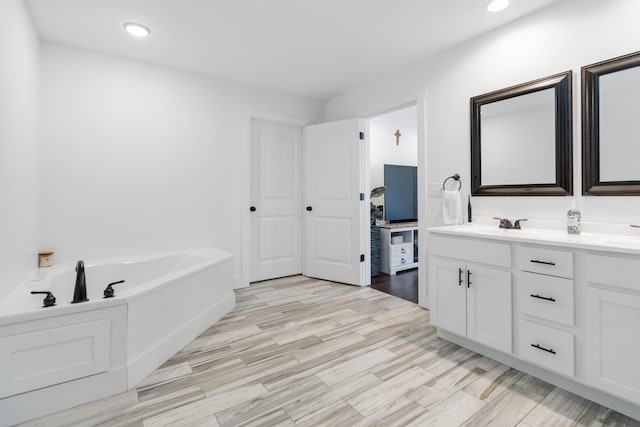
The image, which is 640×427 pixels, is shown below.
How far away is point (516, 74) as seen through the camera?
7.50 feet

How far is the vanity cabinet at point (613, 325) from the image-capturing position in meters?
1.40

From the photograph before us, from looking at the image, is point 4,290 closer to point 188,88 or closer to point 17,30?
point 17,30

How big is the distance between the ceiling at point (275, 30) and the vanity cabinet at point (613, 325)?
5.83 feet

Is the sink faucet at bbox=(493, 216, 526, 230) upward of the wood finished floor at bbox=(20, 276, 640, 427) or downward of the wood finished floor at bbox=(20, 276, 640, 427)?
→ upward

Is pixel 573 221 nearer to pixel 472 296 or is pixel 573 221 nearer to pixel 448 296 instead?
pixel 472 296

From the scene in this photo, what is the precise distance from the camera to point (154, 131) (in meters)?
3.07

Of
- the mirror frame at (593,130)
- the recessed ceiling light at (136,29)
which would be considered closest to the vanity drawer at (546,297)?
the mirror frame at (593,130)

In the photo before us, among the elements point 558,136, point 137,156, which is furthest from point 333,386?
point 137,156

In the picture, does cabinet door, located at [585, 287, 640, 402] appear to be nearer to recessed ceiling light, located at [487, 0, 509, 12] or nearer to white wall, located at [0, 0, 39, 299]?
recessed ceiling light, located at [487, 0, 509, 12]

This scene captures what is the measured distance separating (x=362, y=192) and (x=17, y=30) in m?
3.05

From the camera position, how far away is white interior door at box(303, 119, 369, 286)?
367 cm

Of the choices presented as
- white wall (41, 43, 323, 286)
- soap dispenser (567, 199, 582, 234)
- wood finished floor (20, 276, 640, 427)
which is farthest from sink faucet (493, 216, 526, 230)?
white wall (41, 43, 323, 286)

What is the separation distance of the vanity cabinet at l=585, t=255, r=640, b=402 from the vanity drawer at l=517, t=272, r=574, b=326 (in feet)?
0.27

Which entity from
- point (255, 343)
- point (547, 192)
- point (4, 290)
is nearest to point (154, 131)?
point (4, 290)
